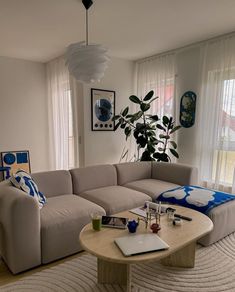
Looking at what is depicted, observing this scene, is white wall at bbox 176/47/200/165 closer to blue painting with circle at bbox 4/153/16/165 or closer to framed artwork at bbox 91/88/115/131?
framed artwork at bbox 91/88/115/131

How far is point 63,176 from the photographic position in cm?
278

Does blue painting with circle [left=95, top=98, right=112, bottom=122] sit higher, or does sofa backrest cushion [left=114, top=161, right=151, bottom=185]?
blue painting with circle [left=95, top=98, right=112, bottom=122]

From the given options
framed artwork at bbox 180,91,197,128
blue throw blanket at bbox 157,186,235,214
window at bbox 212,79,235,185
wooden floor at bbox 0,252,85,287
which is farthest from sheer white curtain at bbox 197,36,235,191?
wooden floor at bbox 0,252,85,287

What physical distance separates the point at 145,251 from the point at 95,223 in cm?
46

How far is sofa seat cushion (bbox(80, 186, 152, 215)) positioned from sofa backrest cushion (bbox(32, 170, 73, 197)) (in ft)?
0.74

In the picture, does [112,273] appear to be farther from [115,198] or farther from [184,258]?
[115,198]

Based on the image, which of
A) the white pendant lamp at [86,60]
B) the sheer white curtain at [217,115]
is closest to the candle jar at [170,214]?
the white pendant lamp at [86,60]

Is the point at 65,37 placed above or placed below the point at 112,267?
above

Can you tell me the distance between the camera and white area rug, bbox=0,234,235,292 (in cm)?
175

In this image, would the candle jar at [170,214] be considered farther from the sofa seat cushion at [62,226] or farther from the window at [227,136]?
the window at [227,136]

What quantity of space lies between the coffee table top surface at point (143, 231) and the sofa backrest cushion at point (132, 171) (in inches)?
50.0

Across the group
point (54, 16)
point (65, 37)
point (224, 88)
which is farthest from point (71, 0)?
point (224, 88)

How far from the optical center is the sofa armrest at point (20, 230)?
71.9 inches

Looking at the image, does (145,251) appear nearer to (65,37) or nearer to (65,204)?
(65,204)
